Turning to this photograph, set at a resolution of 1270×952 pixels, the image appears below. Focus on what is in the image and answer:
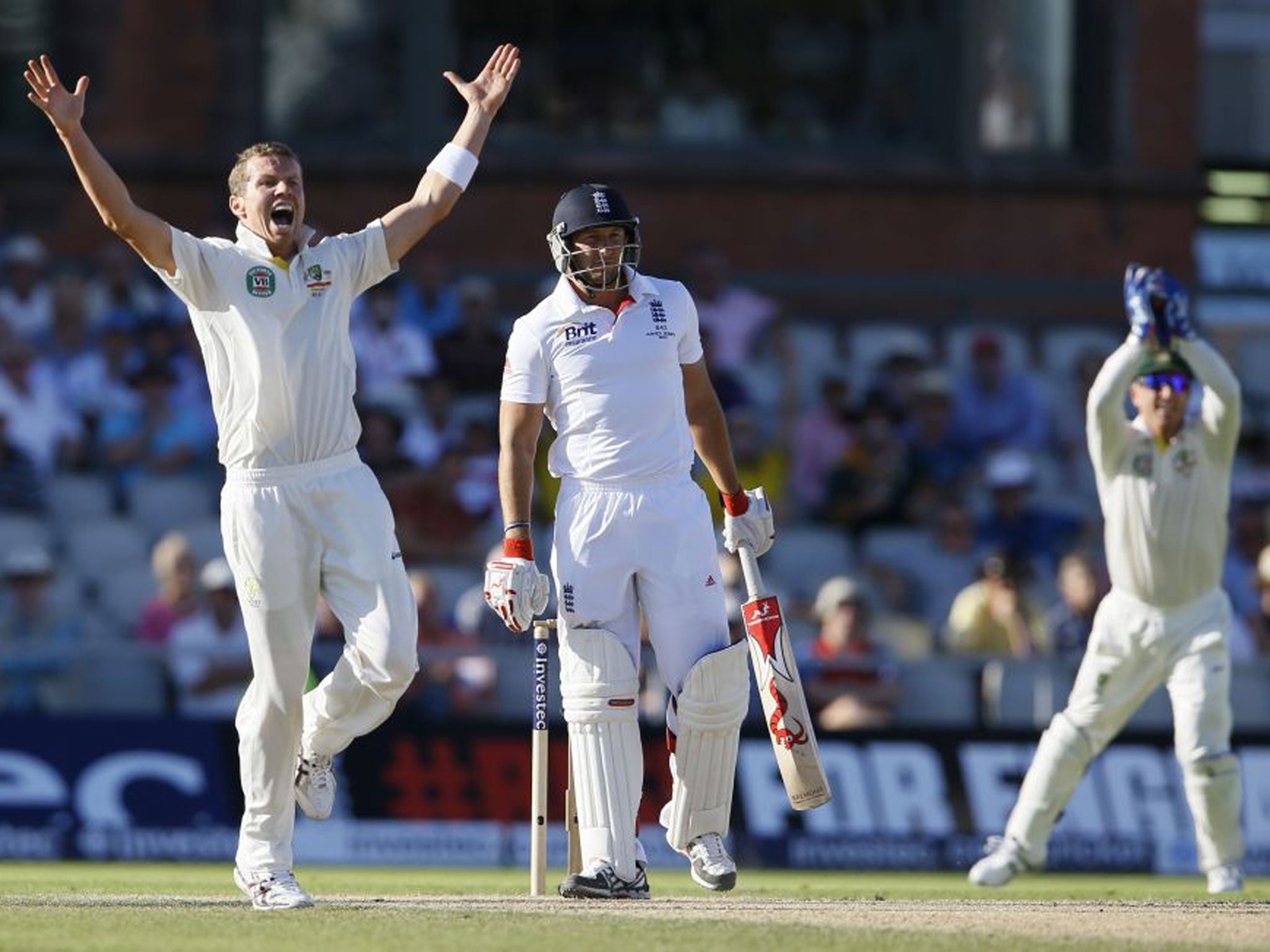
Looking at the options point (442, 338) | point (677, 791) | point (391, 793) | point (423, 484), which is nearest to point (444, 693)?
point (391, 793)

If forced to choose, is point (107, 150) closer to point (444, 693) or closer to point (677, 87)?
point (677, 87)

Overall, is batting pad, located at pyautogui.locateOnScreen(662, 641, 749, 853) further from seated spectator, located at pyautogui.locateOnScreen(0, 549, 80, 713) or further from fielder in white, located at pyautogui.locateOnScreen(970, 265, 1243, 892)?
seated spectator, located at pyautogui.locateOnScreen(0, 549, 80, 713)

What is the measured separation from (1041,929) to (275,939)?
2175 mm

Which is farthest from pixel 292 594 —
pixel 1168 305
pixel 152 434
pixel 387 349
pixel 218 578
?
pixel 387 349

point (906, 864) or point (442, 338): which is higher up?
point (442, 338)

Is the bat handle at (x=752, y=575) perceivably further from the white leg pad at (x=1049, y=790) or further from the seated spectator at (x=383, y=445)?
the seated spectator at (x=383, y=445)

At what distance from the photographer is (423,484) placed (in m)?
13.6

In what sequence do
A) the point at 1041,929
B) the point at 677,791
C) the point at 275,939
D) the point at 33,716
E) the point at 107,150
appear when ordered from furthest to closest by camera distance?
the point at 107,150, the point at 33,716, the point at 677,791, the point at 1041,929, the point at 275,939

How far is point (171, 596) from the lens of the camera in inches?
492

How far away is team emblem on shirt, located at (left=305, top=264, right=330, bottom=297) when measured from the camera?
Result: 25.4ft

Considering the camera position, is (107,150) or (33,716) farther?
(107,150)

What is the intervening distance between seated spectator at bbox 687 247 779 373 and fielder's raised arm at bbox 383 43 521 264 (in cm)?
684

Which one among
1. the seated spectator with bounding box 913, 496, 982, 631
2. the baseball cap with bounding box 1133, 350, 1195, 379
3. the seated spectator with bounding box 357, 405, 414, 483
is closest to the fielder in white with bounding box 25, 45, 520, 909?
the baseball cap with bounding box 1133, 350, 1195, 379

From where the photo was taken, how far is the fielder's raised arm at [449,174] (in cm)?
800
